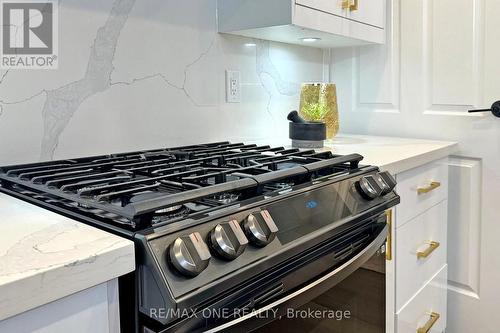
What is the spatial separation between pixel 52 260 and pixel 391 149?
129 centimetres

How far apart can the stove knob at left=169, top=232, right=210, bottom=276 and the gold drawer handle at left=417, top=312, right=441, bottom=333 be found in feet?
4.06

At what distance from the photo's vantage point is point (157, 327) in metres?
0.63

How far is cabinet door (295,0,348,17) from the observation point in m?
1.50

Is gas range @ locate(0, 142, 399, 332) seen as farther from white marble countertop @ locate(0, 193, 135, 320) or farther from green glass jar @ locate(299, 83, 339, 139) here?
green glass jar @ locate(299, 83, 339, 139)

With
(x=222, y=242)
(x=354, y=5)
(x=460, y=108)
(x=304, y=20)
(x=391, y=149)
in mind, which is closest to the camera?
(x=222, y=242)

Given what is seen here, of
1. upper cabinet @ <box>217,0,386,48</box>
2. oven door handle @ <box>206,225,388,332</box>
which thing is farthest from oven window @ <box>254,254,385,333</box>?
upper cabinet @ <box>217,0,386,48</box>

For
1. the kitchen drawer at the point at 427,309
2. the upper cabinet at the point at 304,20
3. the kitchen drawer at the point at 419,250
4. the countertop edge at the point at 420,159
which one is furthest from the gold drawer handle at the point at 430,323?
the upper cabinet at the point at 304,20

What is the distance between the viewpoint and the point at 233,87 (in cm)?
172

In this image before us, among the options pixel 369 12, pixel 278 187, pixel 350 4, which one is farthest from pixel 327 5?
pixel 278 187

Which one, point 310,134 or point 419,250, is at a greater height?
point 310,134

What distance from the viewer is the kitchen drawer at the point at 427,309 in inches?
59.5

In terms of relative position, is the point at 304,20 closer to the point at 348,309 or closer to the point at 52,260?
the point at 348,309

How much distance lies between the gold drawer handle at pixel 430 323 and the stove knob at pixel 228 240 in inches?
46.1

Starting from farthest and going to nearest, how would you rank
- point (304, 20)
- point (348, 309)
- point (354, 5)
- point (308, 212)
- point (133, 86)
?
point (354, 5)
point (304, 20)
point (133, 86)
point (348, 309)
point (308, 212)
